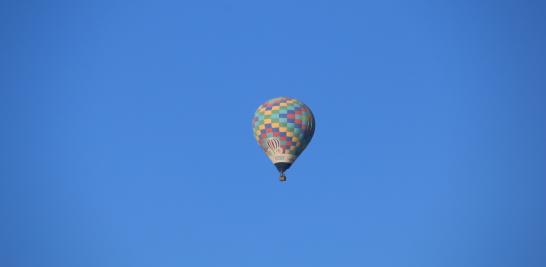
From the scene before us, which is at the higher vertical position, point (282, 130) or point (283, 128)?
point (283, 128)

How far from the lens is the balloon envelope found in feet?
269

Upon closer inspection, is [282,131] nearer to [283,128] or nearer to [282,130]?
[282,130]

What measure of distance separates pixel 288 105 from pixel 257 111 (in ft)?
7.83

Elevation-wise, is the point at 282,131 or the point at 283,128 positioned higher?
the point at 283,128

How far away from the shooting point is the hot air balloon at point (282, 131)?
82.0 meters

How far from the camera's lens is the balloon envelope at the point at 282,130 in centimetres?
8200

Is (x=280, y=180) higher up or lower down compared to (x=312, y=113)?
lower down

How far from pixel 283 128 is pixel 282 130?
0.15 m

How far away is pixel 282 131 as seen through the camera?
81.9 m

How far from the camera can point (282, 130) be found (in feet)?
269

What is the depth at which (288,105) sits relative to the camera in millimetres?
82812

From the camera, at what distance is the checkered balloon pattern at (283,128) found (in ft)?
269

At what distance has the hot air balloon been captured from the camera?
82.0 meters

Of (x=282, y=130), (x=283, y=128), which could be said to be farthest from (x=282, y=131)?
(x=283, y=128)
